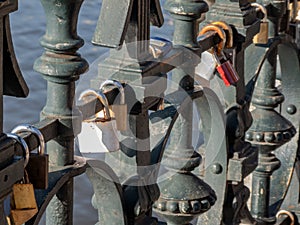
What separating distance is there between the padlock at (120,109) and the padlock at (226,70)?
2.19 feet

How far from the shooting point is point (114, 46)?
225cm

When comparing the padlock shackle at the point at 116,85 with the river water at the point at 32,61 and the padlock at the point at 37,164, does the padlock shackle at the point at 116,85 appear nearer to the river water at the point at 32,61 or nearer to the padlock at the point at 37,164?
the padlock at the point at 37,164

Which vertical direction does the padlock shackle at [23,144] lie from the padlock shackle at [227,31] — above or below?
above

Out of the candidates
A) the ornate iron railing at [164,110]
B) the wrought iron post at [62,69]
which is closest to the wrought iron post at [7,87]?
the ornate iron railing at [164,110]

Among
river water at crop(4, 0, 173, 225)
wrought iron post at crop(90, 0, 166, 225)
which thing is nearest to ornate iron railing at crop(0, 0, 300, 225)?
wrought iron post at crop(90, 0, 166, 225)

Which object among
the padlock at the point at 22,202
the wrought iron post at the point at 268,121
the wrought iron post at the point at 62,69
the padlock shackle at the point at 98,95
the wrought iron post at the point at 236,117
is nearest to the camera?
the padlock at the point at 22,202

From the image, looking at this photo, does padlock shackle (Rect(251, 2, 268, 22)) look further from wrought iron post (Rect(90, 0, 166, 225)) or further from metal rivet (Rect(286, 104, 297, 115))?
wrought iron post (Rect(90, 0, 166, 225))

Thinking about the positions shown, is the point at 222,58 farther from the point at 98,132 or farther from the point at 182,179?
the point at 98,132

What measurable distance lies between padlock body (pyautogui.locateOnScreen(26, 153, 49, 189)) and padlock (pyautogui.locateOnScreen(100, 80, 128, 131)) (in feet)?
1.26

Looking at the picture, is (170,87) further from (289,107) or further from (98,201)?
(289,107)

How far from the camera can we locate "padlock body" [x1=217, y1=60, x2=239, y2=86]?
116 inches

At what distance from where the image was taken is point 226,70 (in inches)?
117

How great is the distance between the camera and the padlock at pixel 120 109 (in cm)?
231

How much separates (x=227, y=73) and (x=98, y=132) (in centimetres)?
82
